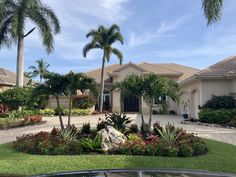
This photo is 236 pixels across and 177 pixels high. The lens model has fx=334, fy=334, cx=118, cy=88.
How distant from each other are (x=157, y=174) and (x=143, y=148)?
8251mm

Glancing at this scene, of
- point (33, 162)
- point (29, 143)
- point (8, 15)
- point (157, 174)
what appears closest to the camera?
point (157, 174)

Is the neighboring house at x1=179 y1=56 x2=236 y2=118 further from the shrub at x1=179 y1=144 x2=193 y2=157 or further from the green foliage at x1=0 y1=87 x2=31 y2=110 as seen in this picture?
the green foliage at x1=0 y1=87 x2=31 y2=110

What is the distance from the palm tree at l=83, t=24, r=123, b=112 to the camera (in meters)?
36.3

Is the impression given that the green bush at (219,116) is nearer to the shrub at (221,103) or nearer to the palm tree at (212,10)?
the shrub at (221,103)

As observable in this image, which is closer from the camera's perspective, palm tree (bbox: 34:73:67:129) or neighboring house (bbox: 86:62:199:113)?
palm tree (bbox: 34:73:67:129)

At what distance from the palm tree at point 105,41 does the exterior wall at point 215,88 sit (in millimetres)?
14357

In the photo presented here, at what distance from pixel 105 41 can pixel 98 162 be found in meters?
27.8

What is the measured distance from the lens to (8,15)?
28.1 meters

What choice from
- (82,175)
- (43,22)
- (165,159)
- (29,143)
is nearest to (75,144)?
(29,143)

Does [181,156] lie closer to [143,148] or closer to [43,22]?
[143,148]

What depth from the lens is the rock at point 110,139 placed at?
11.4 metres

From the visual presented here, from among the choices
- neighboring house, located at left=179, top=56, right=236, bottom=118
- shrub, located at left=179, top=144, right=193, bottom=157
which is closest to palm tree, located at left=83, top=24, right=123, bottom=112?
neighboring house, located at left=179, top=56, right=236, bottom=118

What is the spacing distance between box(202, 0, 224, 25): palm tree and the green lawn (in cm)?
715

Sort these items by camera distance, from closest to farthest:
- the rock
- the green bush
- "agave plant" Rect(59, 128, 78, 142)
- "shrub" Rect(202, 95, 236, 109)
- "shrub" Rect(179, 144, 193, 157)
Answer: "shrub" Rect(179, 144, 193, 157), the rock, "agave plant" Rect(59, 128, 78, 142), the green bush, "shrub" Rect(202, 95, 236, 109)
